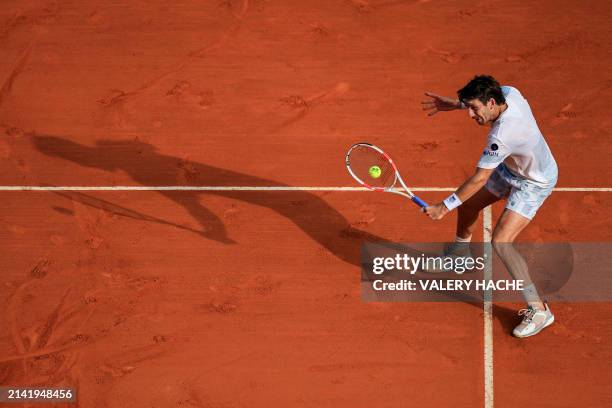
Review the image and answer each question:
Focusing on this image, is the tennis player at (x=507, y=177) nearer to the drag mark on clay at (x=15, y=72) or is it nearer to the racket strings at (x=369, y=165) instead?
the racket strings at (x=369, y=165)

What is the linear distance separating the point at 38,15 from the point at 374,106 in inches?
180

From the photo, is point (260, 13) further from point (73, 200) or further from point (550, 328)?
point (550, 328)

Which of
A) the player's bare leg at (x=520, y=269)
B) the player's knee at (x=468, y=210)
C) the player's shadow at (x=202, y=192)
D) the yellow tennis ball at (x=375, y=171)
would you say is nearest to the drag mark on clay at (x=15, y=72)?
the player's shadow at (x=202, y=192)

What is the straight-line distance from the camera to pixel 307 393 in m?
7.53

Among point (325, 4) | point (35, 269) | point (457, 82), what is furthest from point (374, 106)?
point (35, 269)

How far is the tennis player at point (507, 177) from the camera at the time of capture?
21.7ft

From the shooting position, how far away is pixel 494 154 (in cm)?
667

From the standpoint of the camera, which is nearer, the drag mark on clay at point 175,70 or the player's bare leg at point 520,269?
the player's bare leg at point 520,269

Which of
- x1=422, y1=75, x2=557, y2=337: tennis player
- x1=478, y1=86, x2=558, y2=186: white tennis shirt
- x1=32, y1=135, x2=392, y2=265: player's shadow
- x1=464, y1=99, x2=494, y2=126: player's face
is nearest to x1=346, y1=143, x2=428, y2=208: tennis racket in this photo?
x1=32, y1=135, x2=392, y2=265: player's shadow

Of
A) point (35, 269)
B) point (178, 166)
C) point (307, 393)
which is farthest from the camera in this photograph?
point (178, 166)

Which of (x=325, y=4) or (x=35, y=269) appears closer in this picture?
(x=35, y=269)

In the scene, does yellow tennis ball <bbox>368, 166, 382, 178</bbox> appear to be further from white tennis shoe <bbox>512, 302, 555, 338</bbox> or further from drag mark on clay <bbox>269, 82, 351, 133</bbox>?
white tennis shoe <bbox>512, 302, 555, 338</bbox>

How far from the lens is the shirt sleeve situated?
664 cm

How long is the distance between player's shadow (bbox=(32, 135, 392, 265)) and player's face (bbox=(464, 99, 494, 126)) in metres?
2.19
